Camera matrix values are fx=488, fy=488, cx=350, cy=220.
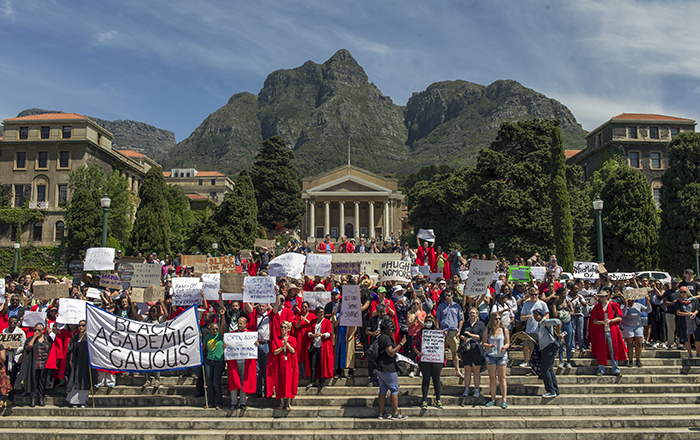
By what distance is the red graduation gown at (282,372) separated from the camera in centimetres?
926

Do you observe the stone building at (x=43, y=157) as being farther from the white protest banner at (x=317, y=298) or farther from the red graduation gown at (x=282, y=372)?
the red graduation gown at (x=282, y=372)

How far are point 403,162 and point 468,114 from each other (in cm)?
3483

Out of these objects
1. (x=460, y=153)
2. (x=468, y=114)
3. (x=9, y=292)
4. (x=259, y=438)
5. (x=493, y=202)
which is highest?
(x=468, y=114)

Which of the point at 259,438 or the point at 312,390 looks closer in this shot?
the point at 259,438

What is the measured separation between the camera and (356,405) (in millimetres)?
9727

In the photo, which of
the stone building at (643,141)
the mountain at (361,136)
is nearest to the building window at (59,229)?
the stone building at (643,141)

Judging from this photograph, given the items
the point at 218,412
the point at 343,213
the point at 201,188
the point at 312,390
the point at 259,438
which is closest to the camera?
the point at 259,438

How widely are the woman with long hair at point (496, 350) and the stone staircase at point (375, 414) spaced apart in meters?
0.45

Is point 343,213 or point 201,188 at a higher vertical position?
point 201,188

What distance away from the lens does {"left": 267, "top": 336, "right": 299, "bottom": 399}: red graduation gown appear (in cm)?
926

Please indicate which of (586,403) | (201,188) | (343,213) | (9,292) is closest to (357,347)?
(586,403)

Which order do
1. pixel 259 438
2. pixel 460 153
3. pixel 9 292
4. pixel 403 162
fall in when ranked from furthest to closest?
pixel 403 162 → pixel 460 153 → pixel 9 292 → pixel 259 438

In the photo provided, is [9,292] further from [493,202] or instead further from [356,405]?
[493,202]

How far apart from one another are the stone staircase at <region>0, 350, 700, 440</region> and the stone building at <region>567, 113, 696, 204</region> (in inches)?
1996
